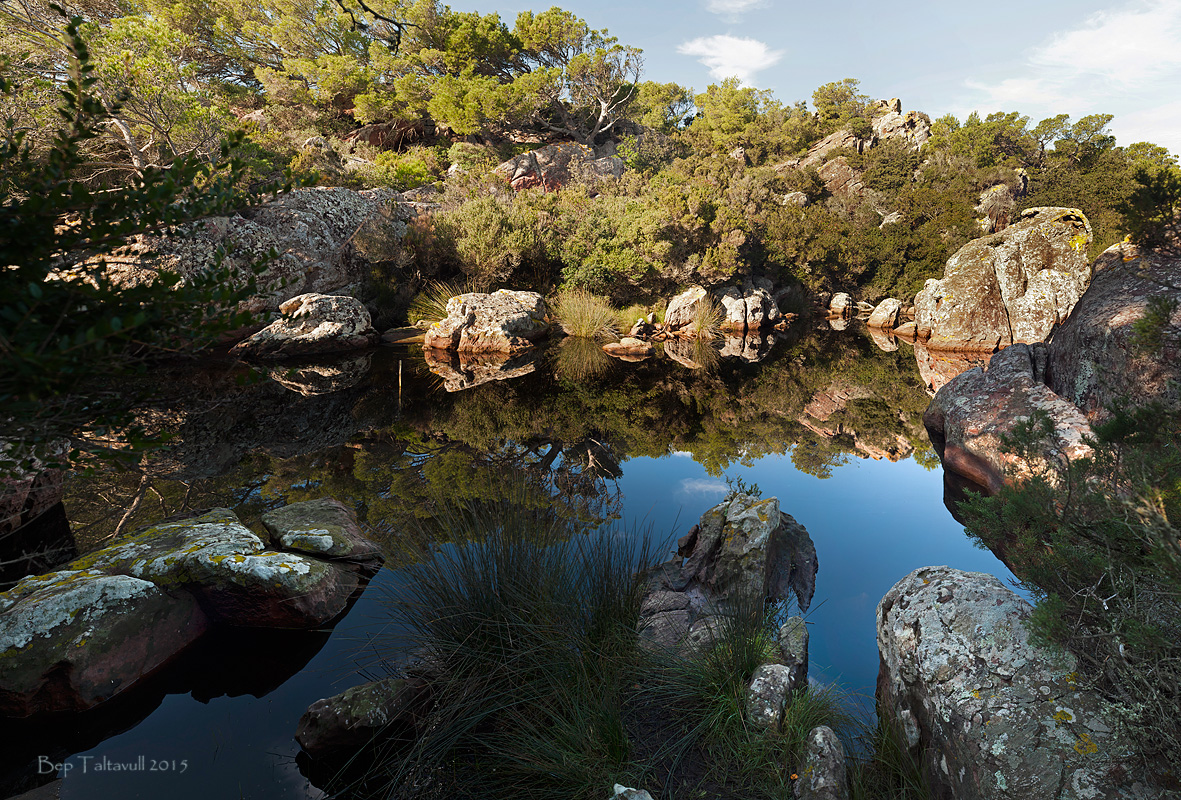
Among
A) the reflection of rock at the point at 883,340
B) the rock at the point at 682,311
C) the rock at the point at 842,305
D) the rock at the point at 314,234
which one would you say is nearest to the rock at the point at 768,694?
the reflection of rock at the point at 883,340

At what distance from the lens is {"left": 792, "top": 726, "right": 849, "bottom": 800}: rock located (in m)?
1.77

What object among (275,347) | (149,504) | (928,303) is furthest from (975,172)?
(149,504)

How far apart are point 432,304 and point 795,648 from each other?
12413 mm

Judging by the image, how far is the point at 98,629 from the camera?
2578 millimetres

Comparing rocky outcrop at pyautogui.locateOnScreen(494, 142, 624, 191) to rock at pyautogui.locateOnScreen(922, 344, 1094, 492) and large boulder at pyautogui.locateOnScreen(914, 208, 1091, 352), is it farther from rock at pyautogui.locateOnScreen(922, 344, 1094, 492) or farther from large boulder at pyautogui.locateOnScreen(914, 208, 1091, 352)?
rock at pyautogui.locateOnScreen(922, 344, 1094, 492)

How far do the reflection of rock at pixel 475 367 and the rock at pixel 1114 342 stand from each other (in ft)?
23.4

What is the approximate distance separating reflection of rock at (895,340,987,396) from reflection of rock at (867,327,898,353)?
1.59ft

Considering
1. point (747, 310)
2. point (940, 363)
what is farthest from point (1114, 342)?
point (747, 310)

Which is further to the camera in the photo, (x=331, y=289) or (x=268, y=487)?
(x=331, y=289)

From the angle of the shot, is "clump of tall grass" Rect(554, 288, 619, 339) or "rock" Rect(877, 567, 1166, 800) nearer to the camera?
"rock" Rect(877, 567, 1166, 800)

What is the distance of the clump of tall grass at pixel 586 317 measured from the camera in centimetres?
1301

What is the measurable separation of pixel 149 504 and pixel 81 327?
4.02m

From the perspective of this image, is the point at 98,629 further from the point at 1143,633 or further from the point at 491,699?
the point at 1143,633

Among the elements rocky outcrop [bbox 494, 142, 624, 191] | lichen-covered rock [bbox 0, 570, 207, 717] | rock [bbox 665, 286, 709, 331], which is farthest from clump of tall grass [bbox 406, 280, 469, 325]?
rocky outcrop [bbox 494, 142, 624, 191]
